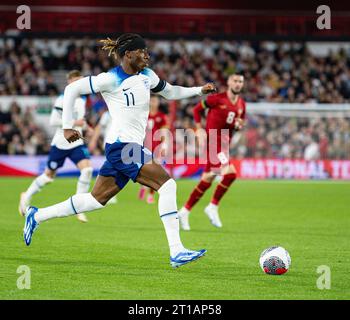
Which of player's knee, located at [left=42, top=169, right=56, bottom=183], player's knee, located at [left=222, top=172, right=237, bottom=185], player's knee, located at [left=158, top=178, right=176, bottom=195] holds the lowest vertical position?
player's knee, located at [left=158, top=178, right=176, bottom=195]

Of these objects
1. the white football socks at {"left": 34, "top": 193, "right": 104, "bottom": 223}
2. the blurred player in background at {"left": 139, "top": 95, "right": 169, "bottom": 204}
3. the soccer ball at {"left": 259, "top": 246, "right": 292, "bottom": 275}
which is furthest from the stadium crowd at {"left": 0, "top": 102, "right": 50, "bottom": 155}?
the soccer ball at {"left": 259, "top": 246, "right": 292, "bottom": 275}

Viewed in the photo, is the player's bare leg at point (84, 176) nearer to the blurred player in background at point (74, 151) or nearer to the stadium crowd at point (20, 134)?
the blurred player in background at point (74, 151)

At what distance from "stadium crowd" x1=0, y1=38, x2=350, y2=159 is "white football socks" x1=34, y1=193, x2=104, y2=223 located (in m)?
17.5

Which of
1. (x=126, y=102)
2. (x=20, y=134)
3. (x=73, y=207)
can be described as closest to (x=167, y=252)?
(x=73, y=207)

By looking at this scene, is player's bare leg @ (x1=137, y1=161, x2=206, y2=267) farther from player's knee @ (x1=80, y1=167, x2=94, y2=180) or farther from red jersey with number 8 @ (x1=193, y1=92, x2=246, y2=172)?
player's knee @ (x1=80, y1=167, x2=94, y2=180)

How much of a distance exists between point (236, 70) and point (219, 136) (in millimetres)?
15070

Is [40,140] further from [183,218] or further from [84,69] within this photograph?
[183,218]

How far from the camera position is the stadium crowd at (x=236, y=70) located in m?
27.3

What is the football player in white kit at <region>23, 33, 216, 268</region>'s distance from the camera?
8.91m

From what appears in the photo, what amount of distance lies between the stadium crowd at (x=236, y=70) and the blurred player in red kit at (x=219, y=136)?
13015mm

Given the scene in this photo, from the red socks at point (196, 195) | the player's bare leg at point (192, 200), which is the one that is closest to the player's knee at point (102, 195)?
the player's bare leg at point (192, 200)

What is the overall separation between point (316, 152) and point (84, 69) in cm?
980

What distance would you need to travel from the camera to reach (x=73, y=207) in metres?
Result: 9.45
